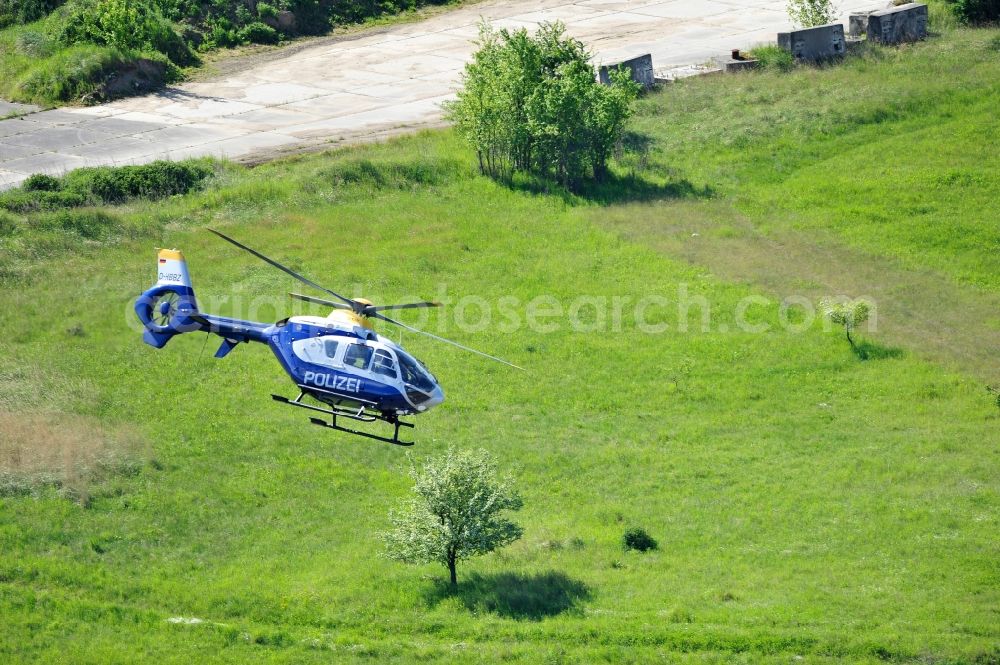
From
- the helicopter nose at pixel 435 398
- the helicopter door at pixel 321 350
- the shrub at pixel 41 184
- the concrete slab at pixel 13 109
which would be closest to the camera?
the helicopter door at pixel 321 350

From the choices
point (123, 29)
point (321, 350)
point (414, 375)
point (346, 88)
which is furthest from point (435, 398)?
point (123, 29)

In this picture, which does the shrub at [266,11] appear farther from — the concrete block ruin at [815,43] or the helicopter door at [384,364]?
the helicopter door at [384,364]

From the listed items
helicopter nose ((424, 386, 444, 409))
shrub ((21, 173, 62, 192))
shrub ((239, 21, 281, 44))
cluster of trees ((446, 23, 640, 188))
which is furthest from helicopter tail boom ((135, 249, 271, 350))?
shrub ((239, 21, 281, 44))

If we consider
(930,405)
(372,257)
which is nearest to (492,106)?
(372,257)

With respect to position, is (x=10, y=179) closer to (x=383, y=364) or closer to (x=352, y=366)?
(x=352, y=366)

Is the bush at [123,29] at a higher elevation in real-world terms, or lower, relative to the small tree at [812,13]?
higher

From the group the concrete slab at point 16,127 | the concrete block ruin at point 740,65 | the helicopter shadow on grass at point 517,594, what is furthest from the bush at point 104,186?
the concrete block ruin at point 740,65

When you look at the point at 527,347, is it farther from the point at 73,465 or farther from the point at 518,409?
the point at 73,465

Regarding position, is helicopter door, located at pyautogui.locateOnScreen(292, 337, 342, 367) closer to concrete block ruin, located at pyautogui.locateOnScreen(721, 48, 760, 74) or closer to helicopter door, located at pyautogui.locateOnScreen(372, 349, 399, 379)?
helicopter door, located at pyautogui.locateOnScreen(372, 349, 399, 379)
